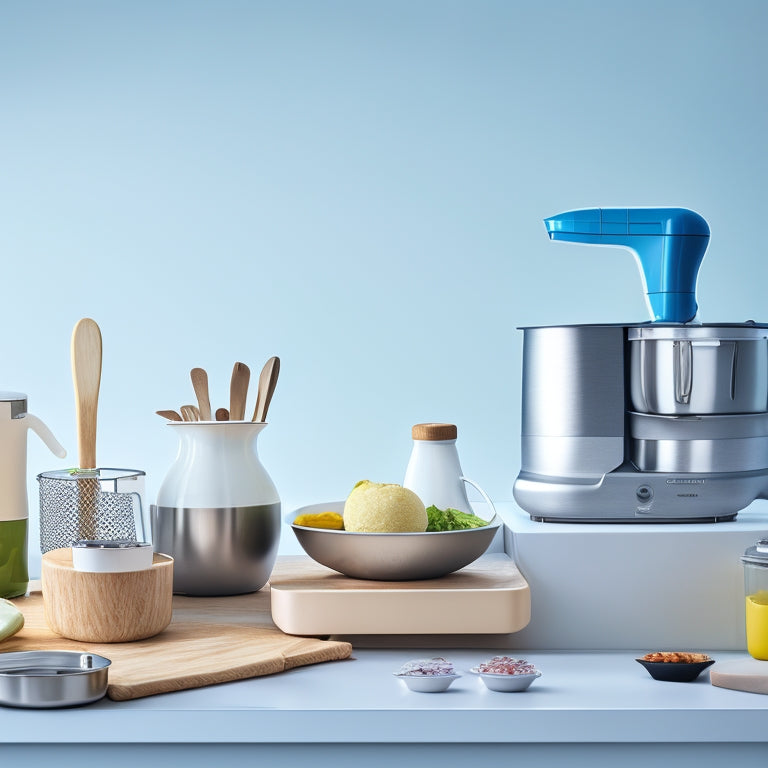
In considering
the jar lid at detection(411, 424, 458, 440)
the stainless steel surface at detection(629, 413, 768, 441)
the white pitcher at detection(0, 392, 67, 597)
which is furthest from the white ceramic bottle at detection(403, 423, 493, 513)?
the white pitcher at detection(0, 392, 67, 597)

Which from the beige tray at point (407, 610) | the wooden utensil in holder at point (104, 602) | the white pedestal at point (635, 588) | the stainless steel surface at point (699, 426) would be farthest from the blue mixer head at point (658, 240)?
the wooden utensil in holder at point (104, 602)

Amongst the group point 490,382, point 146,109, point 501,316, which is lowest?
point 490,382

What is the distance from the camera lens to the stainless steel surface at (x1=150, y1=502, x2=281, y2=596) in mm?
1063

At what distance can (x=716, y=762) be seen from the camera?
750 mm

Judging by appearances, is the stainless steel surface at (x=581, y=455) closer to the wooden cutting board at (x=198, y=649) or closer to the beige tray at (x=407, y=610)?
the beige tray at (x=407, y=610)

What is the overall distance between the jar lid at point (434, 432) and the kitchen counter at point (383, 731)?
41 cm

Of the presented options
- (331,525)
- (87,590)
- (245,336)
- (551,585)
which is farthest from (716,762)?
(245,336)

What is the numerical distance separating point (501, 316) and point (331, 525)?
2.28ft

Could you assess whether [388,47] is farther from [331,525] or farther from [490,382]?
[331,525]

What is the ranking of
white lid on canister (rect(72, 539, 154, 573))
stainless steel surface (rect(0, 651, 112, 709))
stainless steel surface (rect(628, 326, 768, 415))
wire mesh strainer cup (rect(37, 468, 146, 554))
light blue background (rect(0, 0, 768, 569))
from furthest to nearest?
light blue background (rect(0, 0, 768, 569)) → wire mesh strainer cup (rect(37, 468, 146, 554)) → stainless steel surface (rect(628, 326, 768, 415)) → white lid on canister (rect(72, 539, 154, 573)) → stainless steel surface (rect(0, 651, 112, 709))

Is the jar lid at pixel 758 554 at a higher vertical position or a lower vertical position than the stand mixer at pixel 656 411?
lower

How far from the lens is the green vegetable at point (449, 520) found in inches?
39.4

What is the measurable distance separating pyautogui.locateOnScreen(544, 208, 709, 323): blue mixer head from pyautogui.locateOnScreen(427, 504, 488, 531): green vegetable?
0.99 feet

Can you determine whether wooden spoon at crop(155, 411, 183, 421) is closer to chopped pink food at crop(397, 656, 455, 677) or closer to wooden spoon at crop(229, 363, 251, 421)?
wooden spoon at crop(229, 363, 251, 421)
